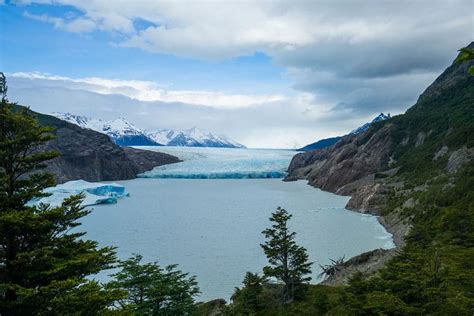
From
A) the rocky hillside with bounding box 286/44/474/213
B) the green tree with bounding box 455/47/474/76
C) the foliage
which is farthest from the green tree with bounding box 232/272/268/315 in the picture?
the rocky hillside with bounding box 286/44/474/213

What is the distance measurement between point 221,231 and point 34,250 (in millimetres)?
31487

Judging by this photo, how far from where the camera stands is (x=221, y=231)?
39.9 metres

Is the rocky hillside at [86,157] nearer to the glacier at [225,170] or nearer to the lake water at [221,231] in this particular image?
the glacier at [225,170]

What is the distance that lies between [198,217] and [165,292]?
33081 millimetres

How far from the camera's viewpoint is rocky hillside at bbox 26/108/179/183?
10219 cm

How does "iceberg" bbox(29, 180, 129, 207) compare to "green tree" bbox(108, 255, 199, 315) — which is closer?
"green tree" bbox(108, 255, 199, 315)

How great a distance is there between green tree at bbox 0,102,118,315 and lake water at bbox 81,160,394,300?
14.2m

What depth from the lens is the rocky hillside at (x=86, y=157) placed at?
335ft

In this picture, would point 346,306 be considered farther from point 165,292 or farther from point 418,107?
point 418,107

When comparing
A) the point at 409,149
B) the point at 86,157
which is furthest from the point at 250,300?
the point at 86,157

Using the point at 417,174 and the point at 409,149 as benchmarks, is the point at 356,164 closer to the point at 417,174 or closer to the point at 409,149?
the point at 409,149

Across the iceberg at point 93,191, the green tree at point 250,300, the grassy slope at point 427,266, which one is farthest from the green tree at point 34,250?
the iceberg at point 93,191

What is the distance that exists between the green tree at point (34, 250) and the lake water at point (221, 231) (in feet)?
46.4

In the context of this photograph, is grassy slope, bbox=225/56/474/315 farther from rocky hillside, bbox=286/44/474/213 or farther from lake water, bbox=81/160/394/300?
lake water, bbox=81/160/394/300
